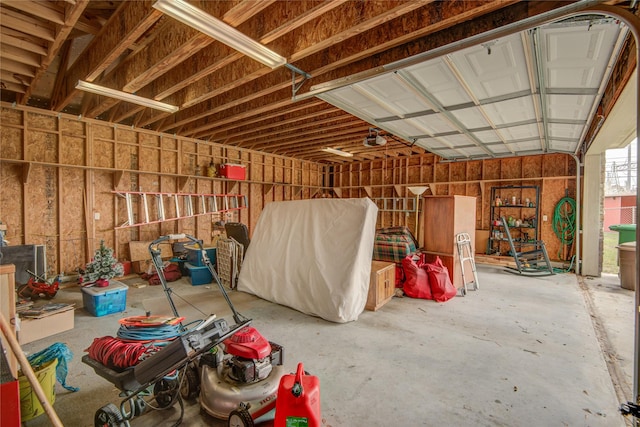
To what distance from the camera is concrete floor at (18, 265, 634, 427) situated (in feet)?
6.83

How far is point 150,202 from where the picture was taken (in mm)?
6777

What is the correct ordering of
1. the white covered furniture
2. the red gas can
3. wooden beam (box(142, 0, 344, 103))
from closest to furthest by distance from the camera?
the red gas can
wooden beam (box(142, 0, 344, 103))
the white covered furniture

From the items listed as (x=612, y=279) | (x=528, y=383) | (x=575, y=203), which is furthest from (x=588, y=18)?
(x=575, y=203)

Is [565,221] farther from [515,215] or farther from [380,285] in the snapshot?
[380,285]

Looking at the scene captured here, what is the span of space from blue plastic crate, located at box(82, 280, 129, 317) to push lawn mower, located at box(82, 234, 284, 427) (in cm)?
228

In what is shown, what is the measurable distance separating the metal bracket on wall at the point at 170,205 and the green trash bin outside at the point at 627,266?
8788mm

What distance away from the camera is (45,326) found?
3.25m

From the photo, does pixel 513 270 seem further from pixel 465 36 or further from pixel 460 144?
pixel 465 36

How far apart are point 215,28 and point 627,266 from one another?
7.67 m

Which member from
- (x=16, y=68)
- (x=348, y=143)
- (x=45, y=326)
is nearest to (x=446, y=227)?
(x=348, y=143)

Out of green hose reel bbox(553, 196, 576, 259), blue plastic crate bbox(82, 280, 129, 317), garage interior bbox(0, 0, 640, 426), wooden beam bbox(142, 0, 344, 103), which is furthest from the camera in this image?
green hose reel bbox(553, 196, 576, 259)

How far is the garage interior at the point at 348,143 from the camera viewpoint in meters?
2.38

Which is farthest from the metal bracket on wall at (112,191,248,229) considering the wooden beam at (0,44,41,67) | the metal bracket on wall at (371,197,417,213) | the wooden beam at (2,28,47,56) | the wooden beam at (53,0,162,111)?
the metal bracket on wall at (371,197,417,213)

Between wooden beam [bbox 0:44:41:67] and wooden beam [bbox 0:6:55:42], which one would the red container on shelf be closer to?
wooden beam [bbox 0:44:41:67]
